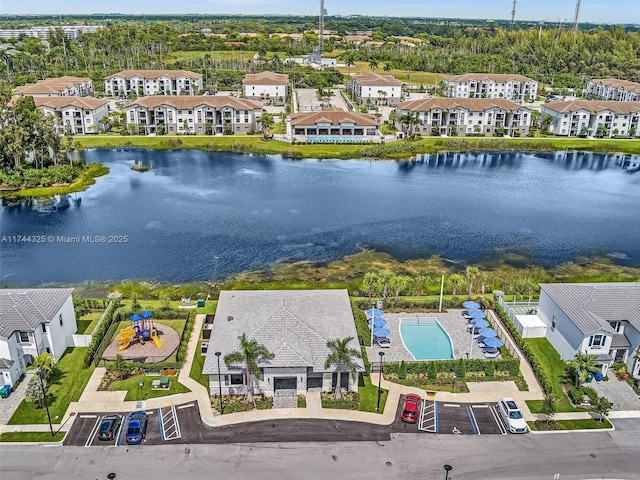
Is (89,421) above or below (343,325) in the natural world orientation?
below

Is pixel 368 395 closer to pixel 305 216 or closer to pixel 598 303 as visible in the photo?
pixel 598 303

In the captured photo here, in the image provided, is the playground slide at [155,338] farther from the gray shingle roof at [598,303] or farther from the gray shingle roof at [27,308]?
the gray shingle roof at [598,303]

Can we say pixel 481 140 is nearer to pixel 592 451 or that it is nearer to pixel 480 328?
pixel 480 328

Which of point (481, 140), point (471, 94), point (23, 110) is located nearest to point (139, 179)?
point (23, 110)

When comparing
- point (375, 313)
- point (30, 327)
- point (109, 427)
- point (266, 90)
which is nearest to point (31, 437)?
point (109, 427)

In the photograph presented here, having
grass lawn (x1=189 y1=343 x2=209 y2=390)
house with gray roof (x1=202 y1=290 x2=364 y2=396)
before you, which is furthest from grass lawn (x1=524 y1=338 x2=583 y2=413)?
grass lawn (x1=189 y1=343 x2=209 y2=390)

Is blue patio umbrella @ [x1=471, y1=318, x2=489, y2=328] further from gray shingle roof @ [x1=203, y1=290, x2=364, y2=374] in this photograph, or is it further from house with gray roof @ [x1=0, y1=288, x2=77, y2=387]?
house with gray roof @ [x1=0, y1=288, x2=77, y2=387]
